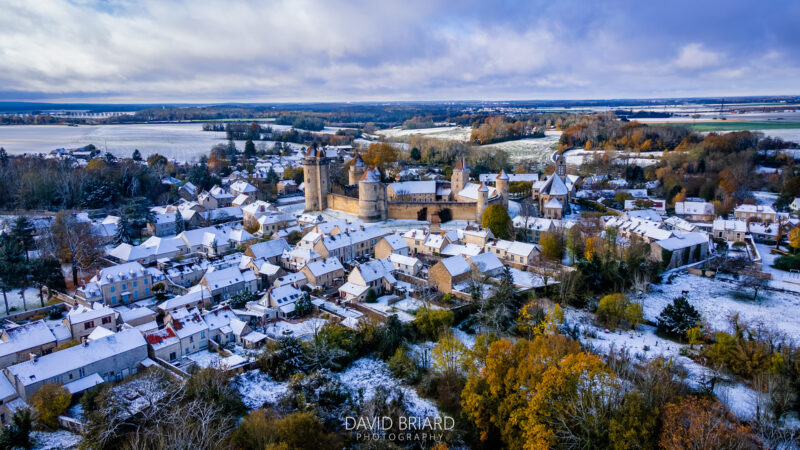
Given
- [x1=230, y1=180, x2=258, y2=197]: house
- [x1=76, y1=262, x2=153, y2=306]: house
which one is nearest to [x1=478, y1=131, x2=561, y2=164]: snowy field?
[x1=230, y1=180, x2=258, y2=197]: house

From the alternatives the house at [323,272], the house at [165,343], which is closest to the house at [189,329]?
the house at [165,343]

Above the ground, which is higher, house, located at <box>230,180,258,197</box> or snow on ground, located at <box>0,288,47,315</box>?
house, located at <box>230,180,258,197</box>

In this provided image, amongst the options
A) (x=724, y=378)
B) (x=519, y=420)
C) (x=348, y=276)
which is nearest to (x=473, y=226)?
(x=348, y=276)

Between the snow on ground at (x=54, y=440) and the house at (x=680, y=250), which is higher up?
the house at (x=680, y=250)

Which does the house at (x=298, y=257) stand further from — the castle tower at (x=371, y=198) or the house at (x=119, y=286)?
the castle tower at (x=371, y=198)

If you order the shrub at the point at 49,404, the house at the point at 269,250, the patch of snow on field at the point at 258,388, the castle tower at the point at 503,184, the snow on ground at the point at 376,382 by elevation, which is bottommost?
the snow on ground at the point at 376,382

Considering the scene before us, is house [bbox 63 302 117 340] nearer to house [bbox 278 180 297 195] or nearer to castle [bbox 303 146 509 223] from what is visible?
castle [bbox 303 146 509 223]

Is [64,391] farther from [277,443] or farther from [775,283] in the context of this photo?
[775,283]
